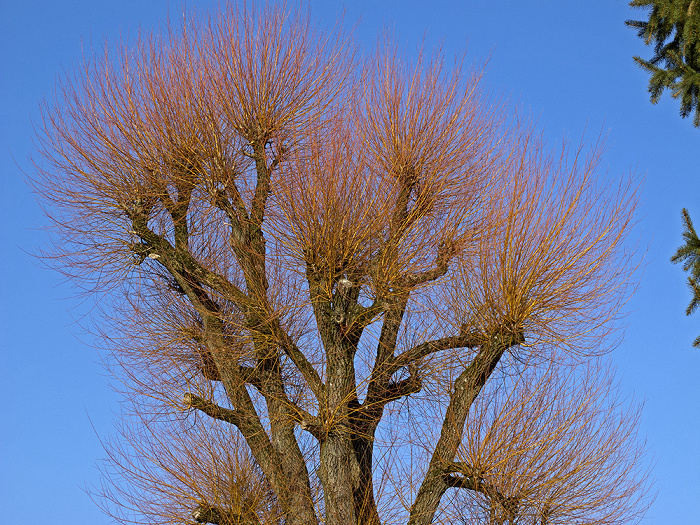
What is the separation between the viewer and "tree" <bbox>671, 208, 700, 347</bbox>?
1034cm

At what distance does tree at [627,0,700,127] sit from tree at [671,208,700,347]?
2.13 metres

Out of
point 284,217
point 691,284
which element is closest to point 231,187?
point 284,217

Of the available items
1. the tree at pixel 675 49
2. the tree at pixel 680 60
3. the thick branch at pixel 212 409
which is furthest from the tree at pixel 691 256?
the thick branch at pixel 212 409

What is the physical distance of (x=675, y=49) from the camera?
11.9 metres

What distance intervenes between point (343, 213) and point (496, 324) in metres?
2.21

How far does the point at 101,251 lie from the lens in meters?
9.61

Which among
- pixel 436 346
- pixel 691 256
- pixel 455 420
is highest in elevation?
pixel 691 256

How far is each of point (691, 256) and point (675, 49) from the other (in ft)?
12.7

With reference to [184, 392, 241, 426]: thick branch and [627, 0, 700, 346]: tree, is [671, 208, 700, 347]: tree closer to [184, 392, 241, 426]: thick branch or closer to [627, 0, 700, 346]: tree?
[627, 0, 700, 346]: tree

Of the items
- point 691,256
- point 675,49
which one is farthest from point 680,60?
point 691,256

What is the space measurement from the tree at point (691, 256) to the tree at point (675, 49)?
213 centimetres

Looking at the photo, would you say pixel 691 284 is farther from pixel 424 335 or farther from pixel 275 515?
pixel 275 515

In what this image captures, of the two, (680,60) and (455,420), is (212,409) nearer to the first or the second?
(455,420)

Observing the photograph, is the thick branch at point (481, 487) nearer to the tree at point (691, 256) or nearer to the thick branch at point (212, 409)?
the thick branch at point (212, 409)
